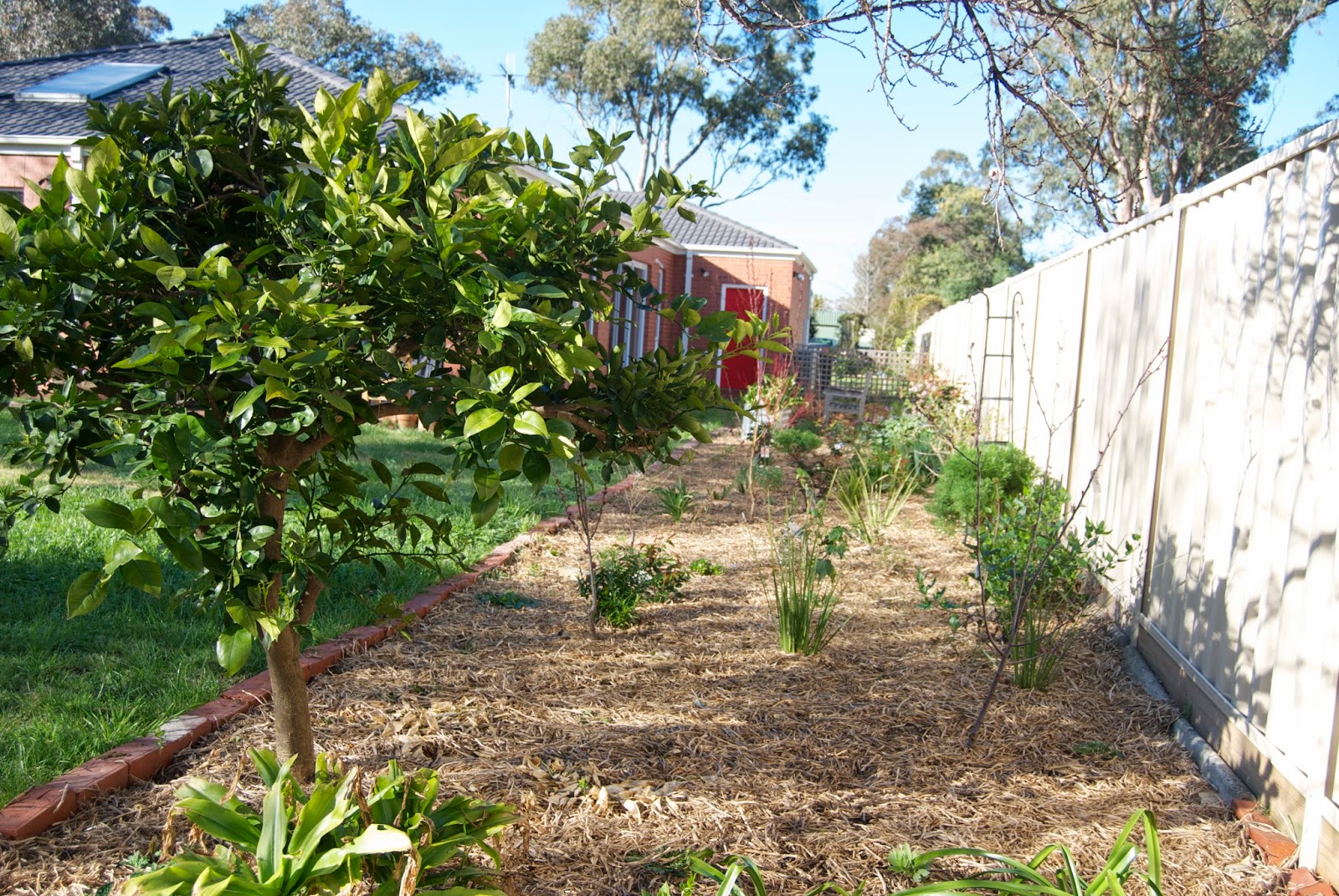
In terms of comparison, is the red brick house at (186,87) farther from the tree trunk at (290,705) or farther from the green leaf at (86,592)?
the green leaf at (86,592)

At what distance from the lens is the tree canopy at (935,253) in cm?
4159

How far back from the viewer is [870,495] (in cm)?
795

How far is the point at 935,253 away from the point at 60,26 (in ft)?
114

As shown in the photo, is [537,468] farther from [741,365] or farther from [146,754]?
[741,365]

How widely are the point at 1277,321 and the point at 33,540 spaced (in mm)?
5778

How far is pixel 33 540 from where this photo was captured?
5.21 metres

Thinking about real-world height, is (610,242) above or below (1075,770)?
above

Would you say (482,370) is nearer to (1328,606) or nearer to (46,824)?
(46,824)

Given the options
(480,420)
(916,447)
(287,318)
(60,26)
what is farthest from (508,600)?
(60,26)

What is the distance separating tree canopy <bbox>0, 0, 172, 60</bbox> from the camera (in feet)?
83.7

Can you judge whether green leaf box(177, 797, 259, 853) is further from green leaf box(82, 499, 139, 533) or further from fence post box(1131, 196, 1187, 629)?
fence post box(1131, 196, 1187, 629)

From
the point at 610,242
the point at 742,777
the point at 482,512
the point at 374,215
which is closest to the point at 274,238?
the point at 374,215

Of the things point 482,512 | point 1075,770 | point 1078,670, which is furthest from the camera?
point 1078,670

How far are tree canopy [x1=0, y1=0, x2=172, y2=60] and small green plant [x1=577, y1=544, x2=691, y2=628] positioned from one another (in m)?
28.6
